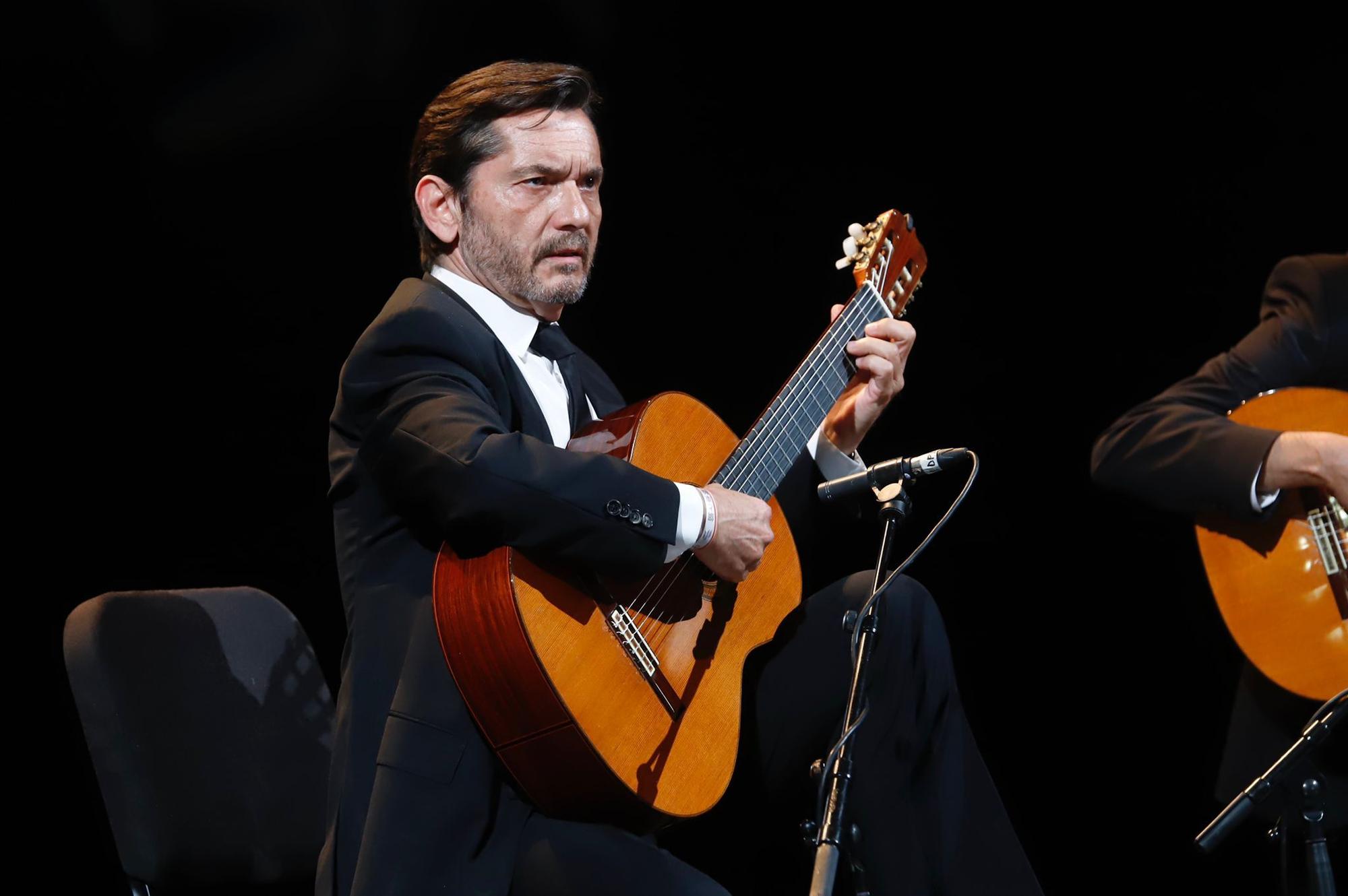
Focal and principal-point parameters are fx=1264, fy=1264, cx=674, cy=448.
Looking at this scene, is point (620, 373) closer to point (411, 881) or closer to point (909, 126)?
point (909, 126)

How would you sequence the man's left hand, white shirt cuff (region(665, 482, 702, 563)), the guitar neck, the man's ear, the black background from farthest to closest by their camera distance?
the black background, the man's left hand, the man's ear, the guitar neck, white shirt cuff (region(665, 482, 702, 563))

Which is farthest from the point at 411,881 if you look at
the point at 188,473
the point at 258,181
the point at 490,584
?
the point at 258,181

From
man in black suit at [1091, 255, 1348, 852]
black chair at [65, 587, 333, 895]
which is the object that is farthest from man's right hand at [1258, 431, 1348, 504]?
black chair at [65, 587, 333, 895]

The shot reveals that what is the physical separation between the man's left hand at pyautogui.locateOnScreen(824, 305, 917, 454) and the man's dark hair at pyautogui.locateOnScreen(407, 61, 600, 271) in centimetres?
70

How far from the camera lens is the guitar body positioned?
6.01 ft

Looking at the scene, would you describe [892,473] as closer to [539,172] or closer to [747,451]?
[747,451]

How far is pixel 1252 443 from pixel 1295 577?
320 millimetres

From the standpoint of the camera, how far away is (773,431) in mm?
2393

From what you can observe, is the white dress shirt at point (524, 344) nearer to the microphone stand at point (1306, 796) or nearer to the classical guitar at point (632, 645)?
the classical guitar at point (632, 645)

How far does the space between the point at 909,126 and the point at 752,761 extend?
93.5 inches

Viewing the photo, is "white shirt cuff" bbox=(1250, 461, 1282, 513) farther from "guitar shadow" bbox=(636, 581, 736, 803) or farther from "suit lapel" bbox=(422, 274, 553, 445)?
"suit lapel" bbox=(422, 274, 553, 445)

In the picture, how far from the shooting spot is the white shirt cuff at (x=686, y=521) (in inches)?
79.2

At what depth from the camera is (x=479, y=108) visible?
2.38 m

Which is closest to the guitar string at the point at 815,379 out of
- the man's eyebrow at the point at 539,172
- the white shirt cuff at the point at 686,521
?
the white shirt cuff at the point at 686,521
